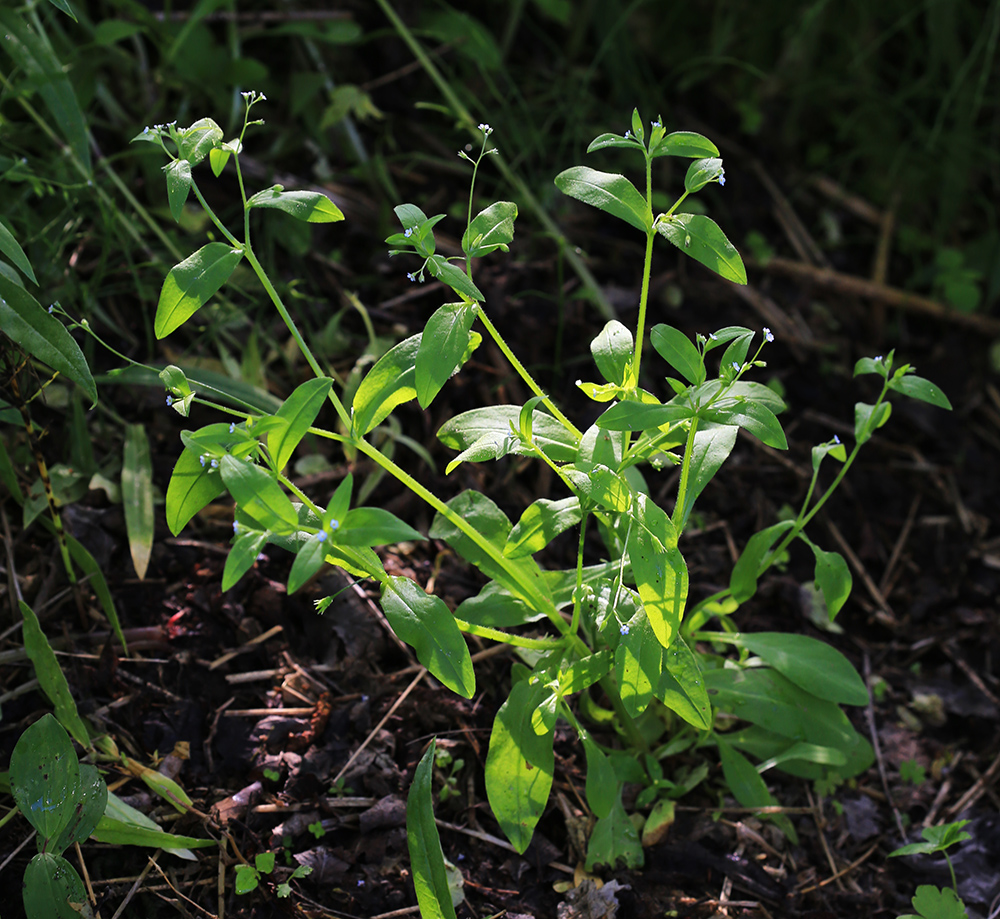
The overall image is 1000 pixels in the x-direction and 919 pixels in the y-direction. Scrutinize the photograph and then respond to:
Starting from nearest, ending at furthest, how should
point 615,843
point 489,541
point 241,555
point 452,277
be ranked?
point 241,555
point 452,277
point 489,541
point 615,843

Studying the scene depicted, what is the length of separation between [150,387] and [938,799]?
231 centimetres

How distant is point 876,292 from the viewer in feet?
10.5

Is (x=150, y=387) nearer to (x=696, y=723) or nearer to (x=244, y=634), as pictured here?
(x=244, y=634)

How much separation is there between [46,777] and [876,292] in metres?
3.05

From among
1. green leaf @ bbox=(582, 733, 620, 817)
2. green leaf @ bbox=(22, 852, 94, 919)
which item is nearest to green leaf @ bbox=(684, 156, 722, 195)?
green leaf @ bbox=(582, 733, 620, 817)

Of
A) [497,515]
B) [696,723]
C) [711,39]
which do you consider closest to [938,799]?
[696,723]

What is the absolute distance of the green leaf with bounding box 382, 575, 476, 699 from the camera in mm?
1429

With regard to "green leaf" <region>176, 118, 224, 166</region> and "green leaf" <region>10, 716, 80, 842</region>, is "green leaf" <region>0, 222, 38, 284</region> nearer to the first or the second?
"green leaf" <region>176, 118, 224, 166</region>

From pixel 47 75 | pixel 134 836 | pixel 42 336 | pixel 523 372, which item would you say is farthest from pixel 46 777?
pixel 47 75

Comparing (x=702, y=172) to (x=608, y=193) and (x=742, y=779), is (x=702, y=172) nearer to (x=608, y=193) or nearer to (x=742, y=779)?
(x=608, y=193)

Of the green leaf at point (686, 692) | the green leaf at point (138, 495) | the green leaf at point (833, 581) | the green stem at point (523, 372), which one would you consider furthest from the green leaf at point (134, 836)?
the green leaf at point (833, 581)

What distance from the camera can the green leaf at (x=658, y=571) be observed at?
4.75 ft

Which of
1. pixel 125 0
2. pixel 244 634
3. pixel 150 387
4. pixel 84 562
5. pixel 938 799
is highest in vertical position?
pixel 125 0

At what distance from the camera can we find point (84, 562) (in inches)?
75.6
